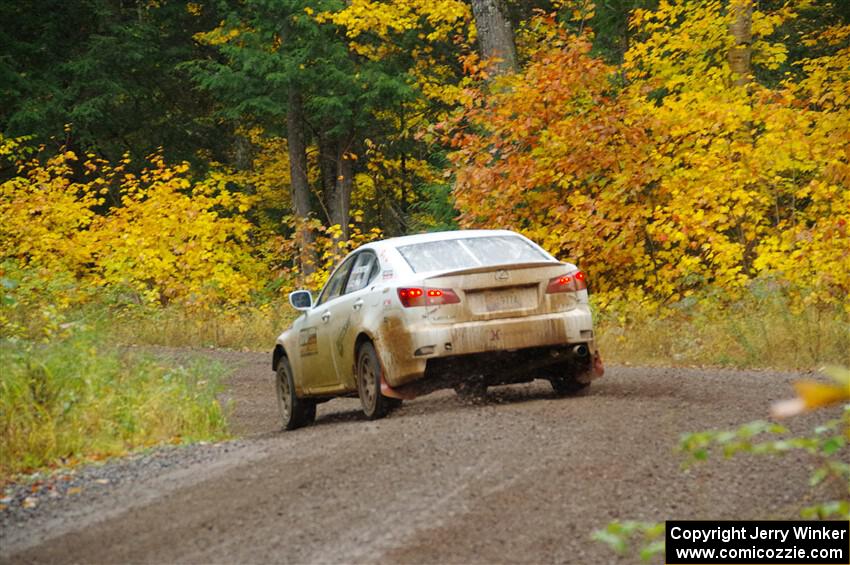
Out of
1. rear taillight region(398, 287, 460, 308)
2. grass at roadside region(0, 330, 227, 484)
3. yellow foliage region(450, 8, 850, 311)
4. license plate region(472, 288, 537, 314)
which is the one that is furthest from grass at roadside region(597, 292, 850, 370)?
grass at roadside region(0, 330, 227, 484)

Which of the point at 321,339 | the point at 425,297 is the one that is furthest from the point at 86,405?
the point at 425,297

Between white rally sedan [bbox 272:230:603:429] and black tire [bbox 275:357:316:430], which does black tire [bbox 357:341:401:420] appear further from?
black tire [bbox 275:357:316:430]

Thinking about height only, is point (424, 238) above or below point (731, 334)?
above

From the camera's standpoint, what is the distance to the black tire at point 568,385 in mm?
11086

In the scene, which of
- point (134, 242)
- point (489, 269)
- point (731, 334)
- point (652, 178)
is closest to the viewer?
point (489, 269)

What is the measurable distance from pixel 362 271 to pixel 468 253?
3.52 ft

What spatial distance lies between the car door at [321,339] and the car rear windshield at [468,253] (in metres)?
1.04

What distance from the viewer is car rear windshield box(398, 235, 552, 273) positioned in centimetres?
1069

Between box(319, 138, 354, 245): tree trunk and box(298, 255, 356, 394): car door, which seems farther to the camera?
box(319, 138, 354, 245): tree trunk

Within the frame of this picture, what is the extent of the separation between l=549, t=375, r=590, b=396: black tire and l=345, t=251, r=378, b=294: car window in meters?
1.97

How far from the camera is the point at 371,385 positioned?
10531 mm

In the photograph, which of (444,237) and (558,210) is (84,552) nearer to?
(444,237)

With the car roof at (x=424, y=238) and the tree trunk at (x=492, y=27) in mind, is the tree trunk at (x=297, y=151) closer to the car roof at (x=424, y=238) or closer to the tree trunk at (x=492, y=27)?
the tree trunk at (x=492, y=27)

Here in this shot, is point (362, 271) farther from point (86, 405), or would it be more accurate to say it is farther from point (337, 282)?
point (86, 405)
